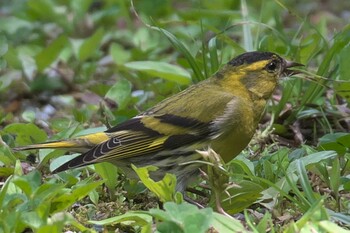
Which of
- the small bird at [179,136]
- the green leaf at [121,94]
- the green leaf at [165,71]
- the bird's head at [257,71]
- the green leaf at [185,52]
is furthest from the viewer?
the green leaf at [165,71]

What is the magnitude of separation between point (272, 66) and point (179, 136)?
0.74 m

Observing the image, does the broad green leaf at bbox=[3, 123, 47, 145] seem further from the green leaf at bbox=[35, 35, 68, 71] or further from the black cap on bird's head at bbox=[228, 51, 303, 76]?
the green leaf at bbox=[35, 35, 68, 71]

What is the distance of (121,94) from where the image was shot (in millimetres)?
5668

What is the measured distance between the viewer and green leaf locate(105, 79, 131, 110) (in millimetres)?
5625

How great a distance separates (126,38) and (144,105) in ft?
6.80

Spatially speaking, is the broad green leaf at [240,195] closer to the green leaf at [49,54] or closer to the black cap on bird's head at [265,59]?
the black cap on bird's head at [265,59]

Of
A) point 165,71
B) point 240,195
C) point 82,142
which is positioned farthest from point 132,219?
point 165,71

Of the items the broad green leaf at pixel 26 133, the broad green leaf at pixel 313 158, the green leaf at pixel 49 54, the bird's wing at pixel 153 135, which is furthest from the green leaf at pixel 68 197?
the green leaf at pixel 49 54

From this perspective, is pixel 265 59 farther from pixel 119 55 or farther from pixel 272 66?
pixel 119 55

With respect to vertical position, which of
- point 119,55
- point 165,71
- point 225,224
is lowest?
point 119,55

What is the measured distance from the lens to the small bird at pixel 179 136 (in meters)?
4.38

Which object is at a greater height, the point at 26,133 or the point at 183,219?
the point at 183,219

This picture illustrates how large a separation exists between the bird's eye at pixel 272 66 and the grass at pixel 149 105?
0.22 metres

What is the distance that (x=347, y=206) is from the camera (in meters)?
4.11
